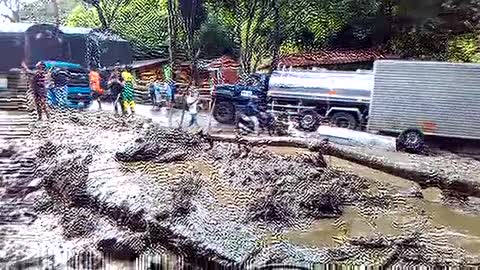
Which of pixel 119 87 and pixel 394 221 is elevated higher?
pixel 119 87

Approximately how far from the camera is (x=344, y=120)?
4.53 ft

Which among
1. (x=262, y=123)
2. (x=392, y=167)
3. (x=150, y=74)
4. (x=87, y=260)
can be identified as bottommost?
(x=87, y=260)

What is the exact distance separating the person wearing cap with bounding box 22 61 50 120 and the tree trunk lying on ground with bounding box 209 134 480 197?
0.62 m

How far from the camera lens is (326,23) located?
4.58ft

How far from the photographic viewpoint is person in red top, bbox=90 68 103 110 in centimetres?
142

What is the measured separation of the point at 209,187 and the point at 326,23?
0.58 metres

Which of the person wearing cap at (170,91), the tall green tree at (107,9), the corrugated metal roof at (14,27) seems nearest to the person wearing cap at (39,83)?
the corrugated metal roof at (14,27)

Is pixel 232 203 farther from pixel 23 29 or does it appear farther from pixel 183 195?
pixel 23 29

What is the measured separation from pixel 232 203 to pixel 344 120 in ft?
1.32

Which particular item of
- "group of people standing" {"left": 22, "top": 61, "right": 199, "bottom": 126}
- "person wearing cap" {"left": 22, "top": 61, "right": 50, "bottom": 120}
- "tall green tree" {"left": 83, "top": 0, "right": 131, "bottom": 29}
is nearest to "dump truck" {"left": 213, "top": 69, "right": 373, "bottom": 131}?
"group of people standing" {"left": 22, "top": 61, "right": 199, "bottom": 126}

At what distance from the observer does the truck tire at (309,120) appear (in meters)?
1.39

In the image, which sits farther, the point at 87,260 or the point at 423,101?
the point at 87,260

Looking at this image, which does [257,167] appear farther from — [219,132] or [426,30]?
[426,30]

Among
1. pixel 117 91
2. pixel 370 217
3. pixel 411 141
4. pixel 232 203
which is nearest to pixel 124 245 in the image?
pixel 232 203
